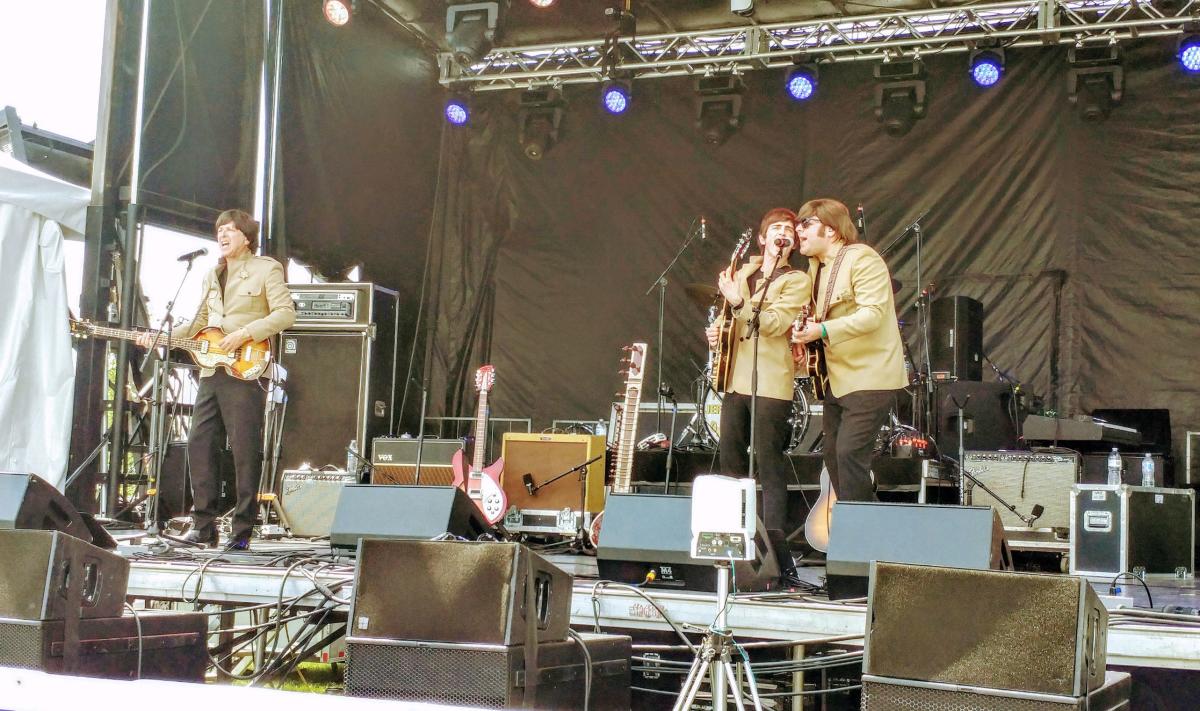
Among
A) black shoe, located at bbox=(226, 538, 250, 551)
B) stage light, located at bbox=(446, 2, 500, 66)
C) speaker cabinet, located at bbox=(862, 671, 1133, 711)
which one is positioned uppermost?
stage light, located at bbox=(446, 2, 500, 66)

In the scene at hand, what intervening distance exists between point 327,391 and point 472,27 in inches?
127

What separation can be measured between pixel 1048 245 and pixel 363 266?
5704mm

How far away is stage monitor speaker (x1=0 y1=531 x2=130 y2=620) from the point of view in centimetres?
254

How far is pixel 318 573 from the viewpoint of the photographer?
3.82 metres

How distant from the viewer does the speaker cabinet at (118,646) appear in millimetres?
2521

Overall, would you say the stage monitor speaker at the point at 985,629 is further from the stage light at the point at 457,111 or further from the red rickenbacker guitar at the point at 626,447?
the stage light at the point at 457,111

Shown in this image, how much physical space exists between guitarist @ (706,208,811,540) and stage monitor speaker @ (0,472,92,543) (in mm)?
2541

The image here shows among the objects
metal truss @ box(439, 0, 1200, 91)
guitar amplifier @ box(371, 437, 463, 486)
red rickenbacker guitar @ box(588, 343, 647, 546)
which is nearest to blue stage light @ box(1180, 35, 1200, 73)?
metal truss @ box(439, 0, 1200, 91)

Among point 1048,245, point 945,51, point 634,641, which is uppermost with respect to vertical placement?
point 945,51

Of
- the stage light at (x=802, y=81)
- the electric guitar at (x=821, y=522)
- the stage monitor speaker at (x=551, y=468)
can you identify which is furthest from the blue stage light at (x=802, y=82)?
the electric guitar at (x=821, y=522)

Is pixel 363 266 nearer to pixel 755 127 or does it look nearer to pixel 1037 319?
pixel 755 127

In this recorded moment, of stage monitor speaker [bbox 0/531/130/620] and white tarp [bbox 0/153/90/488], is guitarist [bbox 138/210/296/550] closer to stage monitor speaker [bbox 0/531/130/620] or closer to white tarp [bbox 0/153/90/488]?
white tarp [bbox 0/153/90/488]

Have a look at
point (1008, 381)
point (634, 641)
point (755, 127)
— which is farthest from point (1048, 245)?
point (634, 641)

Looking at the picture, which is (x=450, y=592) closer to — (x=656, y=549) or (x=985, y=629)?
(x=985, y=629)
